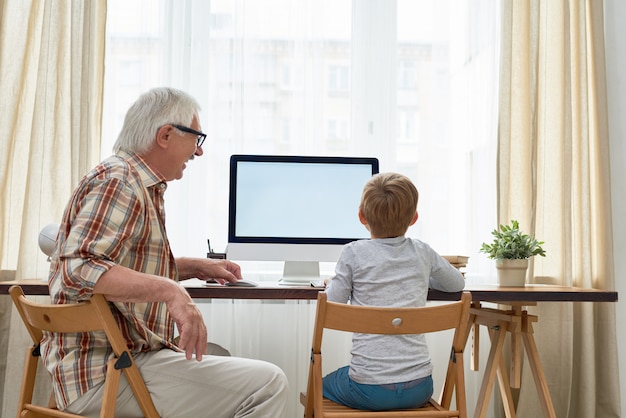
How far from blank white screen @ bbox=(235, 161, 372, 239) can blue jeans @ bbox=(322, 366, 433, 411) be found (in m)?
0.78

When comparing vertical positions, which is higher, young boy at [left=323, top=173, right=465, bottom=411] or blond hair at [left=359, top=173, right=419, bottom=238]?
blond hair at [left=359, top=173, right=419, bottom=238]

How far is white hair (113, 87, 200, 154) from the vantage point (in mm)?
1690

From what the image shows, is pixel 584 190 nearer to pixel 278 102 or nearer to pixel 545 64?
pixel 545 64

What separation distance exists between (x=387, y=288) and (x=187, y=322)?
636 mm

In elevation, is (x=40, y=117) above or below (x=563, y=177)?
above

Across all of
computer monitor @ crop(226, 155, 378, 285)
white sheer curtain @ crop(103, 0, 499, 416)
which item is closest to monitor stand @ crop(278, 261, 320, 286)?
computer monitor @ crop(226, 155, 378, 285)

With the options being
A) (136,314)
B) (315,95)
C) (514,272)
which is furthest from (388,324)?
(315,95)

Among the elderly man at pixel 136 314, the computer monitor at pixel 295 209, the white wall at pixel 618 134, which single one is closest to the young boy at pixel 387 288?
the elderly man at pixel 136 314

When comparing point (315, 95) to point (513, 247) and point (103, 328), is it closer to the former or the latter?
point (513, 247)

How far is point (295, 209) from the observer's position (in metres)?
2.49

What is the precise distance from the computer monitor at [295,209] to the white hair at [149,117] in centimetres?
76

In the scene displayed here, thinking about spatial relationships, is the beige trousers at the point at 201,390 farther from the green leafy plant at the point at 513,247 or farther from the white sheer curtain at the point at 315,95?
the white sheer curtain at the point at 315,95

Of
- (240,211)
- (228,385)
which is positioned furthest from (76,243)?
(240,211)

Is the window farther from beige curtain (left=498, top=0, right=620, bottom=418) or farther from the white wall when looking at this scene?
the white wall
